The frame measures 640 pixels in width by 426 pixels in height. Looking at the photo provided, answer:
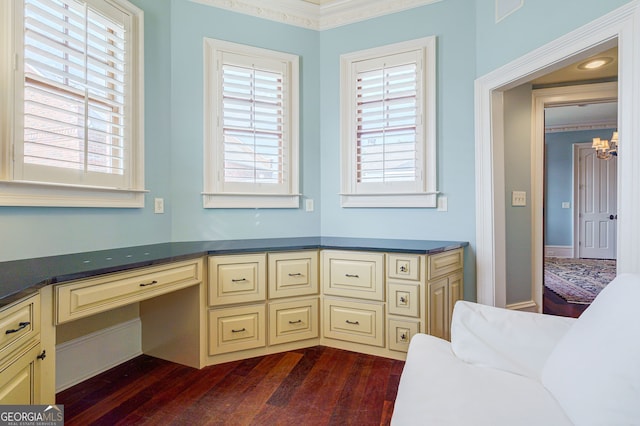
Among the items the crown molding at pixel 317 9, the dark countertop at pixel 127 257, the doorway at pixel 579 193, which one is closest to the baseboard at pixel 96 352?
the dark countertop at pixel 127 257

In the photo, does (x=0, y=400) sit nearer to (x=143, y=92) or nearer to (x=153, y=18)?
(x=143, y=92)

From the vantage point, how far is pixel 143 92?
2.40 metres

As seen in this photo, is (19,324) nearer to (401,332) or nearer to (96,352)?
(96,352)

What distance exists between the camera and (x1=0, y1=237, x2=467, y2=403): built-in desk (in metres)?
2.20

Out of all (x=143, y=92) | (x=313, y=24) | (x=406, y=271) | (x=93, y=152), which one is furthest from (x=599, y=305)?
(x=313, y=24)

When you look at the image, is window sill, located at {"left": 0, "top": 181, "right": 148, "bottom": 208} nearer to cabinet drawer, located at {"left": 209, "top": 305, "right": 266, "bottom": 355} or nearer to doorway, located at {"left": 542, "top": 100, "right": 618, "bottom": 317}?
cabinet drawer, located at {"left": 209, "top": 305, "right": 266, "bottom": 355}

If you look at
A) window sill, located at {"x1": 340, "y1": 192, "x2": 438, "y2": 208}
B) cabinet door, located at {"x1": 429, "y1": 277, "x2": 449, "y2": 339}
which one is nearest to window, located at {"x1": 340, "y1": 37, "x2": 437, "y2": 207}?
window sill, located at {"x1": 340, "y1": 192, "x2": 438, "y2": 208}

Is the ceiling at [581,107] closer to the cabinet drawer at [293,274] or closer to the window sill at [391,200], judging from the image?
the window sill at [391,200]

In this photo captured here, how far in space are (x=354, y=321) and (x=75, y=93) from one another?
240 centimetres

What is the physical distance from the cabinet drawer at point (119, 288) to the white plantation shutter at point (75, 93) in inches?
29.5

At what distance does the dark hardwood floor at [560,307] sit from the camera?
3.28m

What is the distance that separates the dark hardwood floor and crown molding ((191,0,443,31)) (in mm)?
3233

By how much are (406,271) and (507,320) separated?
983mm

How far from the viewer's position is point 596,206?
6.53 m
